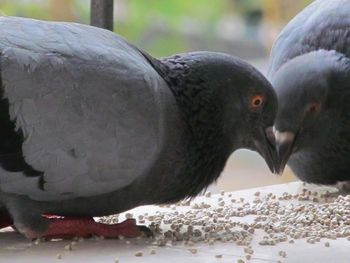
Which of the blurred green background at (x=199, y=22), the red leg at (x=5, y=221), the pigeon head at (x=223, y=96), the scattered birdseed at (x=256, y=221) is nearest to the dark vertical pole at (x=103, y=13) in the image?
the pigeon head at (x=223, y=96)

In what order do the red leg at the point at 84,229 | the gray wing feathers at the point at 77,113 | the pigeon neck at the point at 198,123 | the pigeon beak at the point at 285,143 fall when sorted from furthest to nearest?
1. the pigeon beak at the point at 285,143
2. the pigeon neck at the point at 198,123
3. the red leg at the point at 84,229
4. the gray wing feathers at the point at 77,113

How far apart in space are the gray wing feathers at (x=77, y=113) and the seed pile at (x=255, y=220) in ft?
0.92

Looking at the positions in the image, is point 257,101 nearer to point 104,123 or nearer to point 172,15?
point 104,123

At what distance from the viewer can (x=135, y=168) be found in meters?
2.44

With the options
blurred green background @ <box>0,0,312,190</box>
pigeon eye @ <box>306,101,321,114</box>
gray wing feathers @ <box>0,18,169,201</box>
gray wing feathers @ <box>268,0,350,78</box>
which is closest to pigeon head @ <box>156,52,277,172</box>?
gray wing feathers @ <box>0,18,169,201</box>

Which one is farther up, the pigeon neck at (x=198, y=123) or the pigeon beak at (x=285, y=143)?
the pigeon neck at (x=198, y=123)

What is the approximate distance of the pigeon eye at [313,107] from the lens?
3.22 meters

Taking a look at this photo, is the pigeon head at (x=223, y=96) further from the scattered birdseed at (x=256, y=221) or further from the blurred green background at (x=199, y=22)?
the blurred green background at (x=199, y=22)

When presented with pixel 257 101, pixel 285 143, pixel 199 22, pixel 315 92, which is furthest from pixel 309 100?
pixel 199 22

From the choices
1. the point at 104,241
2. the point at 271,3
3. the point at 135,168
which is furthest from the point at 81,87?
the point at 271,3

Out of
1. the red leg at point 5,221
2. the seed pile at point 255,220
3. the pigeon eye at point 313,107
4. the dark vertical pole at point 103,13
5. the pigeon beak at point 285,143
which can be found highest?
the dark vertical pole at point 103,13

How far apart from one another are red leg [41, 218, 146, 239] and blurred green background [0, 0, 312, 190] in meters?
1.89

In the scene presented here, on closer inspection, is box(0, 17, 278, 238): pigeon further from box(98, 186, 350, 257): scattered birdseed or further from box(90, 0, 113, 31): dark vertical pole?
box(90, 0, 113, 31): dark vertical pole

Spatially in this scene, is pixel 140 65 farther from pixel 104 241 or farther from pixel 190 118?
pixel 104 241
